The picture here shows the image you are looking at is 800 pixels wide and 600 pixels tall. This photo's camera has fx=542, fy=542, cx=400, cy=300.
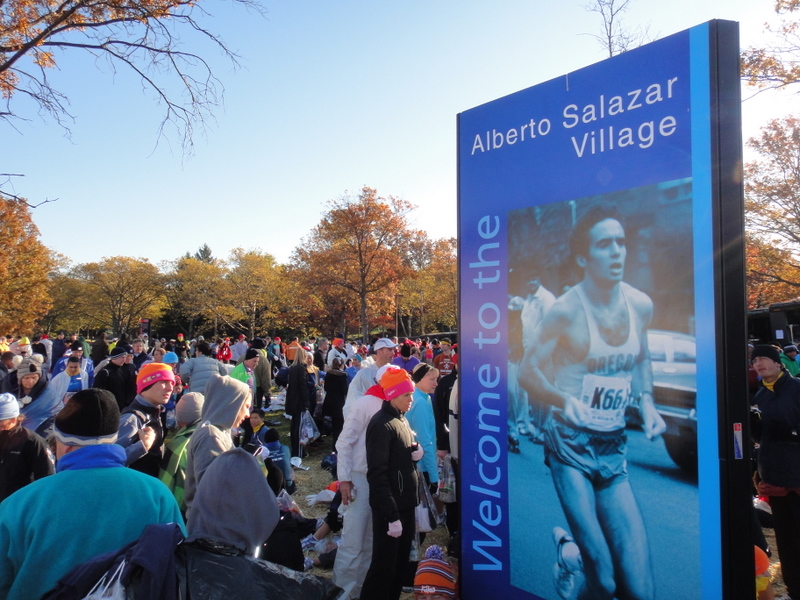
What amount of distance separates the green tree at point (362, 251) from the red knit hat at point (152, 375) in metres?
30.2

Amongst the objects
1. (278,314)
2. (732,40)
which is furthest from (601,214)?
(278,314)

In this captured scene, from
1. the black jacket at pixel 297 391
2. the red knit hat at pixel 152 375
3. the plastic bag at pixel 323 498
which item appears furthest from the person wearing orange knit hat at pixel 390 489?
the black jacket at pixel 297 391

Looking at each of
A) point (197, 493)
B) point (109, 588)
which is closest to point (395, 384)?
point (197, 493)

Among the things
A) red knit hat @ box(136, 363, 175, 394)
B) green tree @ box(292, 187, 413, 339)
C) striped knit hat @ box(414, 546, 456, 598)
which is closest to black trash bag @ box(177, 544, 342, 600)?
striped knit hat @ box(414, 546, 456, 598)

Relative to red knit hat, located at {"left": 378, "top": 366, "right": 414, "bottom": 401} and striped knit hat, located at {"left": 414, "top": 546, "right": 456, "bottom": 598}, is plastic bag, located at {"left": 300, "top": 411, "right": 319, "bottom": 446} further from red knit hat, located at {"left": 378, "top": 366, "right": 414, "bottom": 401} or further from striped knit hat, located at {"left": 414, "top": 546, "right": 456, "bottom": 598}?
red knit hat, located at {"left": 378, "top": 366, "right": 414, "bottom": 401}

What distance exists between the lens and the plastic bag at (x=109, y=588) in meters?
1.62

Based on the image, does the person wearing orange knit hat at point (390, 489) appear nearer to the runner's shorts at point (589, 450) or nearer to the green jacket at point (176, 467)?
the runner's shorts at point (589, 450)

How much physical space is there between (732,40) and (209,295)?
4634 cm

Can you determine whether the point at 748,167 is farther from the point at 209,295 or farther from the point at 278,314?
the point at 209,295

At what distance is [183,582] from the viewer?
5.53 feet

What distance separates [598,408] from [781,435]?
7.06ft

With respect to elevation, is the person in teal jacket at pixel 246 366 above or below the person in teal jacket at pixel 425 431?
above

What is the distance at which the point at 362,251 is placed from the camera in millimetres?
35281

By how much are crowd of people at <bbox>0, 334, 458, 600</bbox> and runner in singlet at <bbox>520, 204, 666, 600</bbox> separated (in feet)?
3.59
